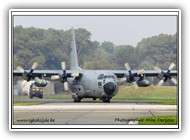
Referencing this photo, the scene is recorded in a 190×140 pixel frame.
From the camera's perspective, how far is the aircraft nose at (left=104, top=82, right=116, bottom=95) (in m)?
29.1

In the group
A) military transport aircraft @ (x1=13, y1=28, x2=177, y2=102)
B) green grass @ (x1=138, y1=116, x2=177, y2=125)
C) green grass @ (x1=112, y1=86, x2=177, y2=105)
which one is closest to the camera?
green grass @ (x1=138, y1=116, x2=177, y2=125)

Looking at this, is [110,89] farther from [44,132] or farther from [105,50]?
→ [44,132]

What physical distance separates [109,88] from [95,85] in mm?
1458

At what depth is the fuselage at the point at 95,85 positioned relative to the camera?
2955 cm

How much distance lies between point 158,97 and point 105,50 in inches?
209

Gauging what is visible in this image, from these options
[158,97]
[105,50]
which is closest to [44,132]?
[105,50]

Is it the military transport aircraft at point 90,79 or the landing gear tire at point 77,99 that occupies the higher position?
the military transport aircraft at point 90,79

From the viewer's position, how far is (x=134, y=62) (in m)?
21.8

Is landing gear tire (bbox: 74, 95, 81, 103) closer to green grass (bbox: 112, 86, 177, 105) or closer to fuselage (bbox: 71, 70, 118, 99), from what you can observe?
fuselage (bbox: 71, 70, 118, 99)

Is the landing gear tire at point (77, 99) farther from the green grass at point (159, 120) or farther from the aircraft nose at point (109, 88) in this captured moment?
the green grass at point (159, 120)

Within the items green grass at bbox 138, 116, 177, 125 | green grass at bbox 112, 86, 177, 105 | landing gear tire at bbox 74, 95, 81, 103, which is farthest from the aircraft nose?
green grass at bbox 138, 116, 177, 125

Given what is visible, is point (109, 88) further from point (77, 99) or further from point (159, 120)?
point (159, 120)

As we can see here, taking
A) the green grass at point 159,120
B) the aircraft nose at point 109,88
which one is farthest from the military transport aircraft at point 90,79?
the green grass at point 159,120

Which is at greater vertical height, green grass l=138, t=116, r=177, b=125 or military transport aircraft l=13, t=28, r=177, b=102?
military transport aircraft l=13, t=28, r=177, b=102
